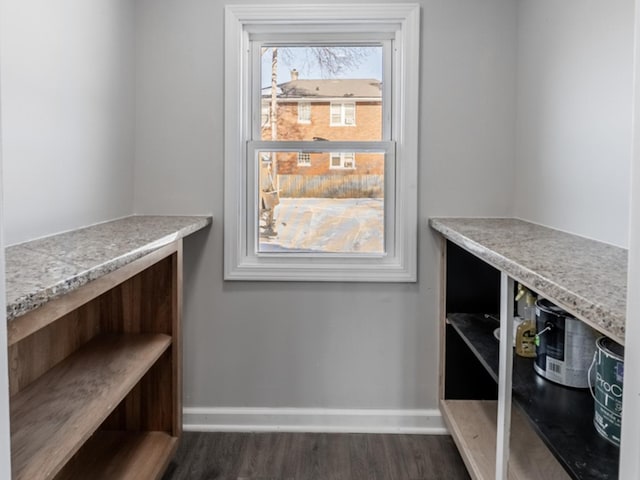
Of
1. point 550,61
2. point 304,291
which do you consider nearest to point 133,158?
point 304,291

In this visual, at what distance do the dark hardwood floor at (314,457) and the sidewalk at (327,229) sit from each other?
2.74 feet

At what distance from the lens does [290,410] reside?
7.69 ft

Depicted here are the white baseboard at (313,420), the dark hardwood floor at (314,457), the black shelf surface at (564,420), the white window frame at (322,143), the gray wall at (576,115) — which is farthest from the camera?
the white baseboard at (313,420)

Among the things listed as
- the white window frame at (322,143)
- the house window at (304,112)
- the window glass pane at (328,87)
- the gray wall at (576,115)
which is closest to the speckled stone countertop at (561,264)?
the gray wall at (576,115)

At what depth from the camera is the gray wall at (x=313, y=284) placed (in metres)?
2.24

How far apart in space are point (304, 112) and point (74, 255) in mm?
1353

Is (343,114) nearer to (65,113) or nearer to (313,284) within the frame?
(313,284)

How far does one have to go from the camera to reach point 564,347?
1.39 m

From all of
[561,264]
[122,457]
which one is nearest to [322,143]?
[561,264]

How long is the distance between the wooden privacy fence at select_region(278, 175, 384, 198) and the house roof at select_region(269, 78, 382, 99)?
368mm

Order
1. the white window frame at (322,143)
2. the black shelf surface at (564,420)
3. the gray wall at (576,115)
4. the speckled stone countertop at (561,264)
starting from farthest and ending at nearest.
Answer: the white window frame at (322,143) < the gray wall at (576,115) < the black shelf surface at (564,420) < the speckled stone countertop at (561,264)

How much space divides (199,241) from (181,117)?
551 millimetres

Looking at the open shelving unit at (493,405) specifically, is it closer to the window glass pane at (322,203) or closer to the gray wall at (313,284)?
the gray wall at (313,284)

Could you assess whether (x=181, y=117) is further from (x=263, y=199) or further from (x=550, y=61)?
(x=550, y=61)
